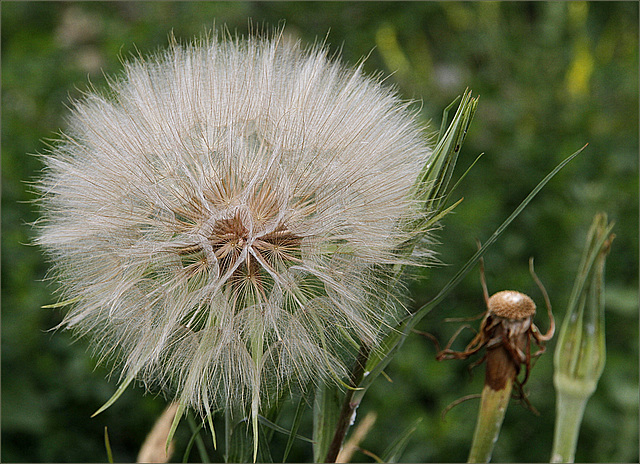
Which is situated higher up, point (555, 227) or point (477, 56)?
point (477, 56)

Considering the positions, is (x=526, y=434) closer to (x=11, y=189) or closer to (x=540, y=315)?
→ (x=540, y=315)

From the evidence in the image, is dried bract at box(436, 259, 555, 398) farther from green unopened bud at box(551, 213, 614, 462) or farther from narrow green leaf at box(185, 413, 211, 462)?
narrow green leaf at box(185, 413, 211, 462)

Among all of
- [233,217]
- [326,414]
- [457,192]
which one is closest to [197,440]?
[326,414]

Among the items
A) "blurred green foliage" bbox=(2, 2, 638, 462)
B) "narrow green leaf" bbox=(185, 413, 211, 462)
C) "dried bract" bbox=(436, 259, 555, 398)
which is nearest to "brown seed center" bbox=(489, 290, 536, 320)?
"dried bract" bbox=(436, 259, 555, 398)

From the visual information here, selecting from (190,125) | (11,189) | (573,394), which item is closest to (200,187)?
(190,125)

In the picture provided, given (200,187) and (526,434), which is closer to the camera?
(200,187)

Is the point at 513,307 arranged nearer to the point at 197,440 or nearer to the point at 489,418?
the point at 489,418
